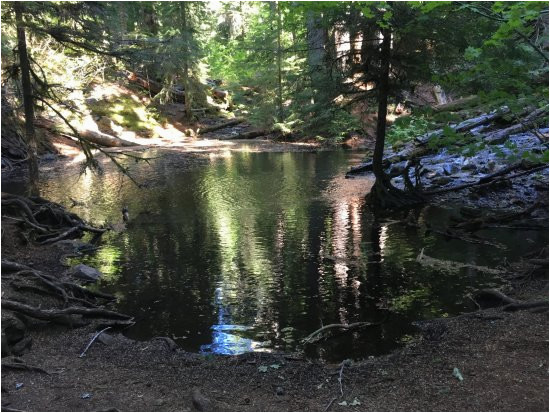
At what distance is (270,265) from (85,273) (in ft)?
13.8

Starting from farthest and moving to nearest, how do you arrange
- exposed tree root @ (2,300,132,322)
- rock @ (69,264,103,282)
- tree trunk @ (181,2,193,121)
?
1. tree trunk @ (181,2,193,121)
2. rock @ (69,264,103,282)
3. exposed tree root @ (2,300,132,322)

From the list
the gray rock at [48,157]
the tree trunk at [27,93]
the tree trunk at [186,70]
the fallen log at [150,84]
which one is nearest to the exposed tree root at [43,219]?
the tree trunk at [27,93]

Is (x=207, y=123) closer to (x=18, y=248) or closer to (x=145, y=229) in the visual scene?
(x=145, y=229)

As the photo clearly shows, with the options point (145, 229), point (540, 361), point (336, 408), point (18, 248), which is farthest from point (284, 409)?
point (145, 229)

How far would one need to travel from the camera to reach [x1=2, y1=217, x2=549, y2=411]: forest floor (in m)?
5.38

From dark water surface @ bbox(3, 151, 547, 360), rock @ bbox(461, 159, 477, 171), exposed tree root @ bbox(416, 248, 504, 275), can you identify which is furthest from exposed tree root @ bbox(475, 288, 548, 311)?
rock @ bbox(461, 159, 477, 171)

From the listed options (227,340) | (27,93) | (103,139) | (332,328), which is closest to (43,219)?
(27,93)

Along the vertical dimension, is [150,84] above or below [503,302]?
above

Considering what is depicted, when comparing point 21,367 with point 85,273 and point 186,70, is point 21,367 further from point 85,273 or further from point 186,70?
point 186,70

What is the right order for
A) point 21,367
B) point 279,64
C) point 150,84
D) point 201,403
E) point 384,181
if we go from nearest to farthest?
point 201,403
point 21,367
point 384,181
point 279,64
point 150,84

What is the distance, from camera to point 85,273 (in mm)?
10984

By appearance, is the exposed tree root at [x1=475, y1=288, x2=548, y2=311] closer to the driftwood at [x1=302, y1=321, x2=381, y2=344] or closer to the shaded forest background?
the driftwood at [x1=302, y1=321, x2=381, y2=344]

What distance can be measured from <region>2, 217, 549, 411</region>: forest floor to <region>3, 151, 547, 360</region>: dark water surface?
0.78 m

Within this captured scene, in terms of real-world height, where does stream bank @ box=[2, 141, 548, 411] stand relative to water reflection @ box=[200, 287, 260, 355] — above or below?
above
